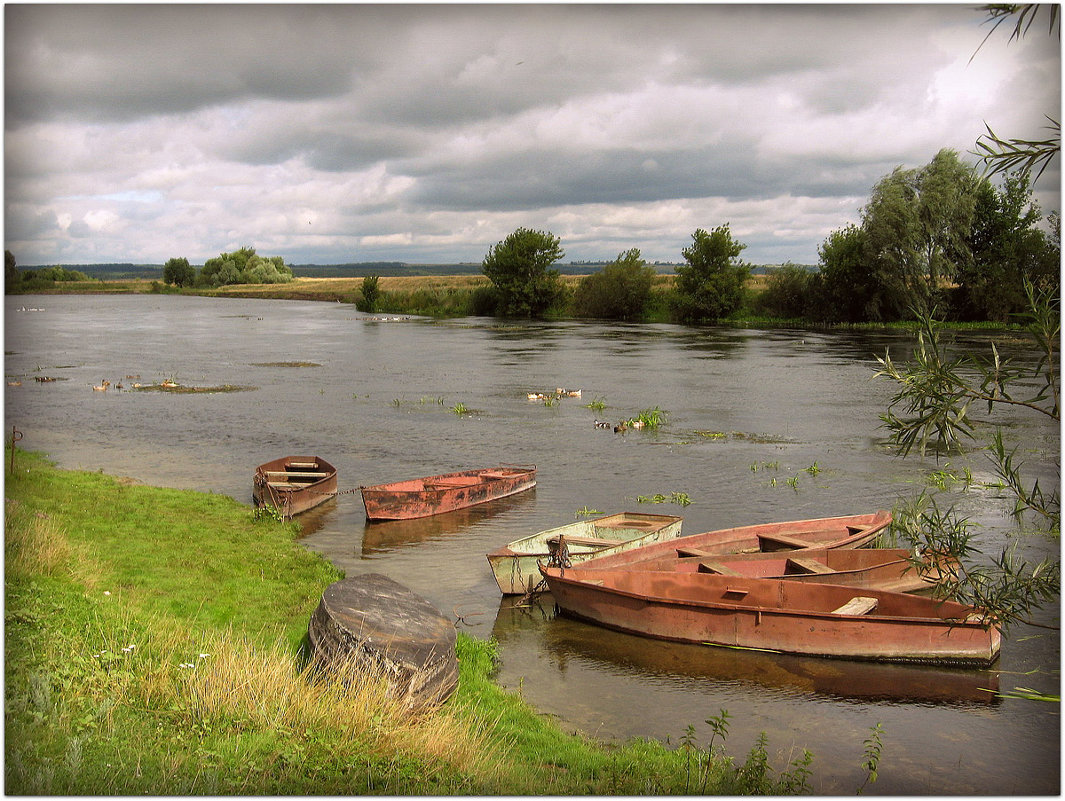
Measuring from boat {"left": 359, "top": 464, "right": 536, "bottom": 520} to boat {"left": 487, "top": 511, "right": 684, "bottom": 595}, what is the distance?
12.0 ft

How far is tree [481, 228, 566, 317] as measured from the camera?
295 feet

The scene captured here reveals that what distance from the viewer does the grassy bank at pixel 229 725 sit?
6176 millimetres

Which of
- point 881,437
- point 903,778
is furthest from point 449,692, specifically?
point 881,437

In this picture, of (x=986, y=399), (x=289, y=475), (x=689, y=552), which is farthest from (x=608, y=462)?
(x=986, y=399)

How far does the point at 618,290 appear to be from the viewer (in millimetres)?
89562

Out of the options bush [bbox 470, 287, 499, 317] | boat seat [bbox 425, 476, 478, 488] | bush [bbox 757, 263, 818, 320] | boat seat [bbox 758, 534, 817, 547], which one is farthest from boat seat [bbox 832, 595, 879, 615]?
bush [bbox 470, 287, 499, 317]

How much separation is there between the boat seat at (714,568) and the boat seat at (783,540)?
5.85 feet

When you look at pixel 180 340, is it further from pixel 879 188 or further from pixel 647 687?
pixel 647 687

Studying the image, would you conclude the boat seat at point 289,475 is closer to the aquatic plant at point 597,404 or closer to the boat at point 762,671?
the boat at point 762,671

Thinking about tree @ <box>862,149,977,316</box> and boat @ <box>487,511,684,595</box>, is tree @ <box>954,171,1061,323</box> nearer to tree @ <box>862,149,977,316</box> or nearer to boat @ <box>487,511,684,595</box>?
tree @ <box>862,149,977,316</box>

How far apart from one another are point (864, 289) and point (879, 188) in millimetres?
7879

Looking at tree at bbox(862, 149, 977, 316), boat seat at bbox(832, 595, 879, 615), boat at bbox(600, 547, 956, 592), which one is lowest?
boat seat at bbox(832, 595, 879, 615)

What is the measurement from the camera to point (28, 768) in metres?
5.70

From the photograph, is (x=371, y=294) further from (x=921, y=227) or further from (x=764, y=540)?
(x=764, y=540)
